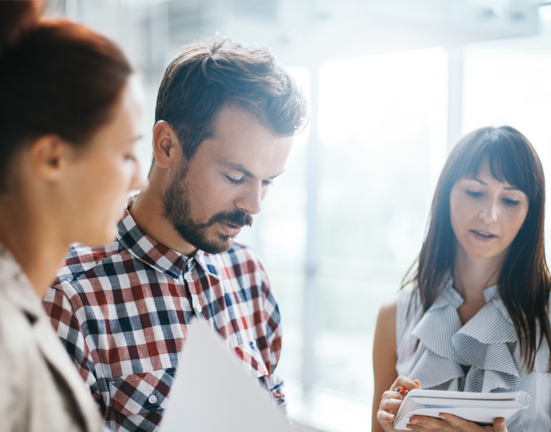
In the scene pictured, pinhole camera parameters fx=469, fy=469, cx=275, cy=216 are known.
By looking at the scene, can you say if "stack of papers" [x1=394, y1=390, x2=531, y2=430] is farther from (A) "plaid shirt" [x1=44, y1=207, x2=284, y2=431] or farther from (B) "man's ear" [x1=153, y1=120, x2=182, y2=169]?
(B) "man's ear" [x1=153, y1=120, x2=182, y2=169]

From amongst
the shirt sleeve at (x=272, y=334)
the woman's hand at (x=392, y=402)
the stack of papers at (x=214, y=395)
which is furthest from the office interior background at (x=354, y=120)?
the stack of papers at (x=214, y=395)

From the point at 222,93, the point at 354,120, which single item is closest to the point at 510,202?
the point at 222,93

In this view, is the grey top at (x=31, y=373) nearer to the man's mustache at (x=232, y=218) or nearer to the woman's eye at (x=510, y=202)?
the man's mustache at (x=232, y=218)

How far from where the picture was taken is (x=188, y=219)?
1.20m

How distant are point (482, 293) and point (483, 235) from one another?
23 centimetres

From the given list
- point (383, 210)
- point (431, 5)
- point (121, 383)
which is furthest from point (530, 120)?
point (121, 383)

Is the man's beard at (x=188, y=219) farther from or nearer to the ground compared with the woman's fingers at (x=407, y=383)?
farther from the ground

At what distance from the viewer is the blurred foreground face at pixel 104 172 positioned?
1.76ft

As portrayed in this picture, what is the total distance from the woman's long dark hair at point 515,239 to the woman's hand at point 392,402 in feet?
1.20

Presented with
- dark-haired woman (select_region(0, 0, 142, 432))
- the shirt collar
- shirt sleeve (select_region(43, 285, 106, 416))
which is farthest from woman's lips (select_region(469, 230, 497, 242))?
dark-haired woman (select_region(0, 0, 142, 432))

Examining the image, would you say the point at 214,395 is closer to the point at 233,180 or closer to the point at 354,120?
the point at 233,180

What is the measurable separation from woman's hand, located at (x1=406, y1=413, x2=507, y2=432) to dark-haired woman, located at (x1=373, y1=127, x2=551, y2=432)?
12cm

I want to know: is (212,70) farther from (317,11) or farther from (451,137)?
(317,11)

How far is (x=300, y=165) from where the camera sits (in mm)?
4465
